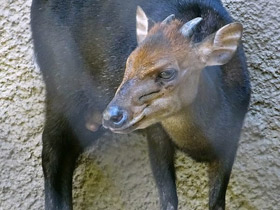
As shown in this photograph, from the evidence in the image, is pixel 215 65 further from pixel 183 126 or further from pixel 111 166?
pixel 111 166

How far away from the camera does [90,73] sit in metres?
3.37

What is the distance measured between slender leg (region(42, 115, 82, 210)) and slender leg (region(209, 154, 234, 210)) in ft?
2.18

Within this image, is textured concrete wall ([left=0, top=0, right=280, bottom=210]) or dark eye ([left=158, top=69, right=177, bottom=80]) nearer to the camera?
dark eye ([left=158, top=69, right=177, bottom=80])

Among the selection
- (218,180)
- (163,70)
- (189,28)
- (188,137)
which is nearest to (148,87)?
(163,70)

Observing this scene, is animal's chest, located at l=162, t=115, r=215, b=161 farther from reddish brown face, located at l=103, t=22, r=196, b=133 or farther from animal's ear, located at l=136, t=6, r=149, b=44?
animal's ear, located at l=136, t=6, r=149, b=44

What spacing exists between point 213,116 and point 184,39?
0.38m

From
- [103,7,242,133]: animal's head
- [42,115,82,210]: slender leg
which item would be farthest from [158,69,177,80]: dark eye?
[42,115,82,210]: slender leg

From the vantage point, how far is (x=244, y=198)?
11.8 feet

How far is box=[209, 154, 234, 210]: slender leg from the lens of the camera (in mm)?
3170

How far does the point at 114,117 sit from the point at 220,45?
0.49m

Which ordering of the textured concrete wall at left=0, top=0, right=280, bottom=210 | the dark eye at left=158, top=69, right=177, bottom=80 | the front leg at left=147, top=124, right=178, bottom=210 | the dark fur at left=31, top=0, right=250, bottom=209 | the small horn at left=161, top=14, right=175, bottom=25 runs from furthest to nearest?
the textured concrete wall at left=0, top=0, right=280, bottom=210, the front leg at left=147, top=124, right=178, bottom=210, the dark fur at left=31, top=0, right=250, bottom=209, the small horn at left=161, top=14, right=175, bottom=25, the dark eye at left=158, top=69, right=177, bottom=80

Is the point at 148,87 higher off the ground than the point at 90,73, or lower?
higher

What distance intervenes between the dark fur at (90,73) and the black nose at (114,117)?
63cm

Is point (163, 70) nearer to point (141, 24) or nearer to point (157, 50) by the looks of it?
point (157, 50)
